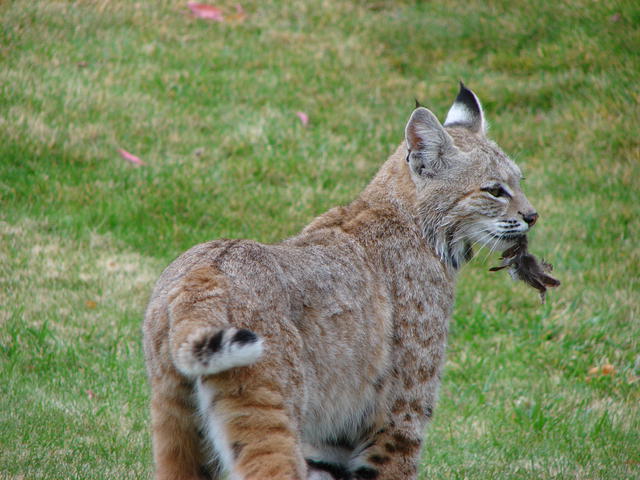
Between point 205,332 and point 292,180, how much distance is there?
236 inches

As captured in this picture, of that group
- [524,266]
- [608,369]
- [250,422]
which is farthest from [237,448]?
[608,369]

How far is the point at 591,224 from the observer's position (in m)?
8.99

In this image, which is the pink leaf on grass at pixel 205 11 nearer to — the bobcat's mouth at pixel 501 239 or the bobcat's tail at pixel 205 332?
the bobcat's mouth at pixel 501 239

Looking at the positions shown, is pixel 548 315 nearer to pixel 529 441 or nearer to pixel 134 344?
pixel 529 441

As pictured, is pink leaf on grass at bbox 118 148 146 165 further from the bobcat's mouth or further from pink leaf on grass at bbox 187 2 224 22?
the bobcat's mouth

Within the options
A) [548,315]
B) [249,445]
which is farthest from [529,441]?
[249,445]

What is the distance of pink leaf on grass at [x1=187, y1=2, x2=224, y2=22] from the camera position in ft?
38.4

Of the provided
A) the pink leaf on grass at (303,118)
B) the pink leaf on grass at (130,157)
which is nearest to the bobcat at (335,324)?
the pink leaf on grass at (130,157)

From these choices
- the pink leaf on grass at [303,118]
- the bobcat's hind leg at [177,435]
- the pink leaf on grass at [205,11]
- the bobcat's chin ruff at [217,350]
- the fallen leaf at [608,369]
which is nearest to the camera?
the bobcat's chin ruff at [217,350]

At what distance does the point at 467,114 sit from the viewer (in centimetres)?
566

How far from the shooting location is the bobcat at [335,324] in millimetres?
3508

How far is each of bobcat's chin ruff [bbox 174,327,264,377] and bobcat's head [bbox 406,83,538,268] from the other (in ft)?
6.20

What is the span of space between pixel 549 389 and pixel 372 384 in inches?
112

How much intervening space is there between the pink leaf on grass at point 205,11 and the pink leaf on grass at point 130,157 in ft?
10.5
